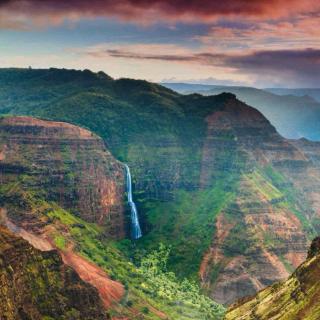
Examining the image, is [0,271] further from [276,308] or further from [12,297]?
[276,308]

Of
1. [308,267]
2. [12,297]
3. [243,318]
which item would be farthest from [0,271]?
[308,267]

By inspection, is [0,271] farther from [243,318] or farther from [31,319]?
[243,318]

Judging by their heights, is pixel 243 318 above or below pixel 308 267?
below

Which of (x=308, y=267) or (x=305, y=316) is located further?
(x=308, y=267)

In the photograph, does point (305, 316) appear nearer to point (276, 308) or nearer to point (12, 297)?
point (276, 308)

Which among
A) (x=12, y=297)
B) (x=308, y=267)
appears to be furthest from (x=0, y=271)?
(x=308, y=267)

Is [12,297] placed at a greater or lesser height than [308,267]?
lesser

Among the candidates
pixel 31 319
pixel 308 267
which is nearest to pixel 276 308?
pixel 308 267
